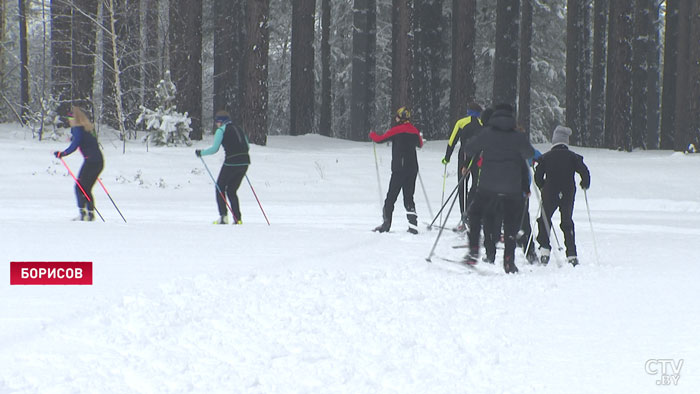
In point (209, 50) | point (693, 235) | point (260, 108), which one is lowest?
point (693, 235)

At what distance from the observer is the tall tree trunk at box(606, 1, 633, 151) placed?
24.0 metres

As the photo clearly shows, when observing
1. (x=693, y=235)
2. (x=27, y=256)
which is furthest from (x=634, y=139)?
(x=27, y=256)

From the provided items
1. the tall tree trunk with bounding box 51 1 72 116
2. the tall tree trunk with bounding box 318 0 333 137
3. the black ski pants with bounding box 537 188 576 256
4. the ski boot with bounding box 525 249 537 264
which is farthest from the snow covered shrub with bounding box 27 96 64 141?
the black ski pants with bounding box 537 188 576 256

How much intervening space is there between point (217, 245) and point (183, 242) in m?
0.51

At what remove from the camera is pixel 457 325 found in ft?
20.3

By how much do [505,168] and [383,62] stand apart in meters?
32.1

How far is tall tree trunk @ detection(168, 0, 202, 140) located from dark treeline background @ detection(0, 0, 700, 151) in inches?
1.6

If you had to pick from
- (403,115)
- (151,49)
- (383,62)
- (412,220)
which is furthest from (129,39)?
(383,62)

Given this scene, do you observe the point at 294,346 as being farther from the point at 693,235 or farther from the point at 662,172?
the point at 662,172

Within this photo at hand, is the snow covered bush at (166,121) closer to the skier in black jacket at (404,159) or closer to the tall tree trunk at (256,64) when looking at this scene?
the tall tree trunk at (256,64)

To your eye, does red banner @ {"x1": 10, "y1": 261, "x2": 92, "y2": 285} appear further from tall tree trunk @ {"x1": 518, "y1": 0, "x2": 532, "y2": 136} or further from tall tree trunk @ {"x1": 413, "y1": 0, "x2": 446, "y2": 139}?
tall tree trunk @ {"x1": 518, "y1": 0, "x2": 532, "y2": 136}

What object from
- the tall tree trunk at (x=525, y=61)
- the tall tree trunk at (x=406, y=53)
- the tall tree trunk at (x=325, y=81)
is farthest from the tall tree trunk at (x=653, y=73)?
the tall tree trunk at (x=325, y=81)

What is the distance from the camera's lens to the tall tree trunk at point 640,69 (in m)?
26.7

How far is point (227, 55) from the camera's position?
31.7 metres
